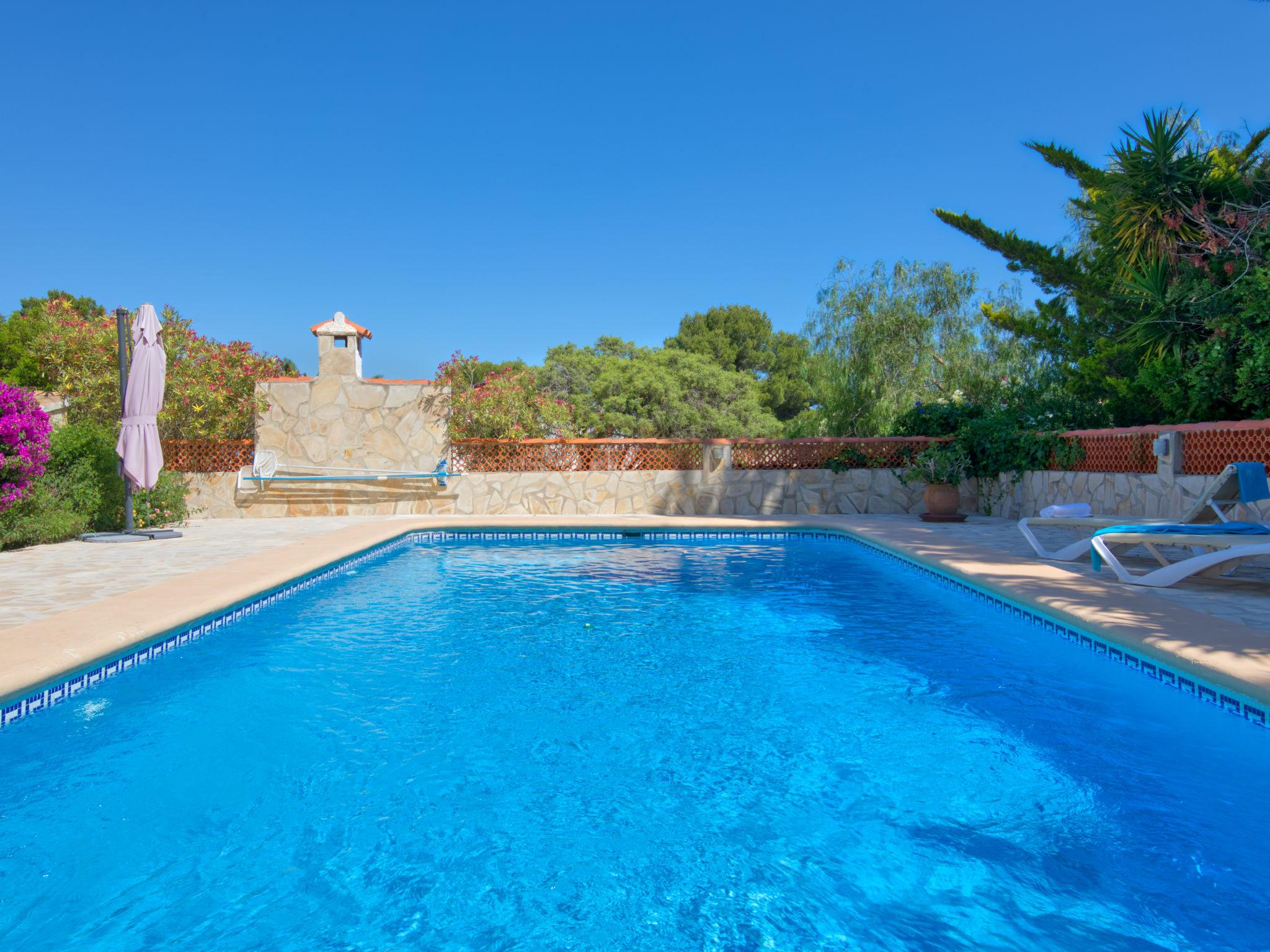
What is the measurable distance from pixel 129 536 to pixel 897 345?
1695 cm

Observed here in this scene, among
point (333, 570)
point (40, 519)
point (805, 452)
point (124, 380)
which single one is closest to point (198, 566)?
point (333, 570)

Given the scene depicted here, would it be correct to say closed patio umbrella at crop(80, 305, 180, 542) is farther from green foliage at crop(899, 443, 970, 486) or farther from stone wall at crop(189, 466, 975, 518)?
green foliage at crop(899, 443, 970, 486)

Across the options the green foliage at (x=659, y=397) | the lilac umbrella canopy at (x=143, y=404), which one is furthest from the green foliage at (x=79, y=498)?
the green foliage at (x=659, y=397)

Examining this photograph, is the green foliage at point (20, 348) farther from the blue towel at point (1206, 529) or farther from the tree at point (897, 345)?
the blue towel at point (1206, 529)

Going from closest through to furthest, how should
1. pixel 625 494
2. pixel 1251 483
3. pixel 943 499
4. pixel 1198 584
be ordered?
pixel 1198 584
pixel 1251 483
pixel 943 499
pixel 625 494

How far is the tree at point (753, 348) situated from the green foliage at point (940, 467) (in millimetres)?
21764

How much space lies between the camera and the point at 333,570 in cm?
792

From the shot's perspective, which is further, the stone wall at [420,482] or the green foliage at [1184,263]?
the stone wall at [420,482]

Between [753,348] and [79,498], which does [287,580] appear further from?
[753,348]

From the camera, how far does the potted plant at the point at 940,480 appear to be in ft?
37.6

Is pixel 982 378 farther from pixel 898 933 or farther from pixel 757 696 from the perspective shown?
pixel 898 933

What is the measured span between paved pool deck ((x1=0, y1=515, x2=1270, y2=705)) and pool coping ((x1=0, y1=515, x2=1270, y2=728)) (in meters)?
0.01

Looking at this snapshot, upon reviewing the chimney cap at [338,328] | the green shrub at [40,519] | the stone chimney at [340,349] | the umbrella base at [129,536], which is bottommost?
the umbrella base at [129,536]

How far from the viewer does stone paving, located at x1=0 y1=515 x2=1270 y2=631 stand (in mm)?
5180
